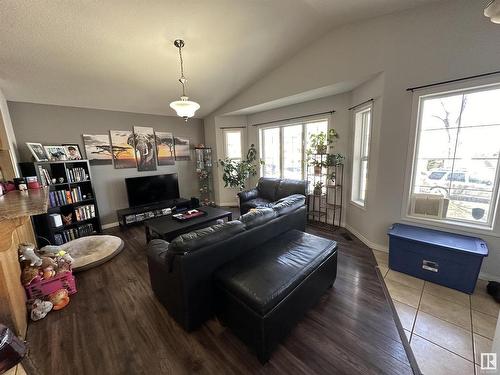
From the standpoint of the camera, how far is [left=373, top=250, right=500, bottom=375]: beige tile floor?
1.40 metres

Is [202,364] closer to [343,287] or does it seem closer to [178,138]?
[343,287]

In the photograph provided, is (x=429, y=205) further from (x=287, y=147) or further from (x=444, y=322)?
(x=287, y=147)

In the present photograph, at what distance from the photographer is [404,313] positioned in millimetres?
1818

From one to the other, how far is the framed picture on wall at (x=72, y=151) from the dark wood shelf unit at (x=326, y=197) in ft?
14.5

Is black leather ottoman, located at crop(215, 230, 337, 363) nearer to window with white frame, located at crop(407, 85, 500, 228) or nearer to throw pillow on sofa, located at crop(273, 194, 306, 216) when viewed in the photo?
throw pillow on sofa, located at crop(273, 194, 306, 216)

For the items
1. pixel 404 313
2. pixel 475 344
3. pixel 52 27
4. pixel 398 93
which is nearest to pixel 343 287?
pixel 404 313

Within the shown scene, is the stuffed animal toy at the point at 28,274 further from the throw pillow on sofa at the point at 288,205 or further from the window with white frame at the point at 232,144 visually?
the window with white frame at the point at 232,144

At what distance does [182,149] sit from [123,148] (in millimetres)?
1351

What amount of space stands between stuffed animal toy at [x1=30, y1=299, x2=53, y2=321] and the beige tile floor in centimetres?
323

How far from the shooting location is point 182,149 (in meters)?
5.19

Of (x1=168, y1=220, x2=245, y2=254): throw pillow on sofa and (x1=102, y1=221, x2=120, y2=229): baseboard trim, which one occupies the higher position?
(x1=168, y1=220, x2=245, y2=254): throw pillow on sofa

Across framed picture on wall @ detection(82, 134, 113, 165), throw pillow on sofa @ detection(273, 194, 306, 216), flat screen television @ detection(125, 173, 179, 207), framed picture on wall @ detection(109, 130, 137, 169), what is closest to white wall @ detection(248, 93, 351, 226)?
throw pillow on sofa @ detection(273, 194, 306, 216)

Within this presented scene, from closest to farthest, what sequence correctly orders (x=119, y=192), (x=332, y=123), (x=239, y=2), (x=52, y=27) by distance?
(x=52, y=27) → (x=239, y=2) → (x=332, y=123) → (x=119, y=192)

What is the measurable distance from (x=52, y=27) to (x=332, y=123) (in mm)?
4115
